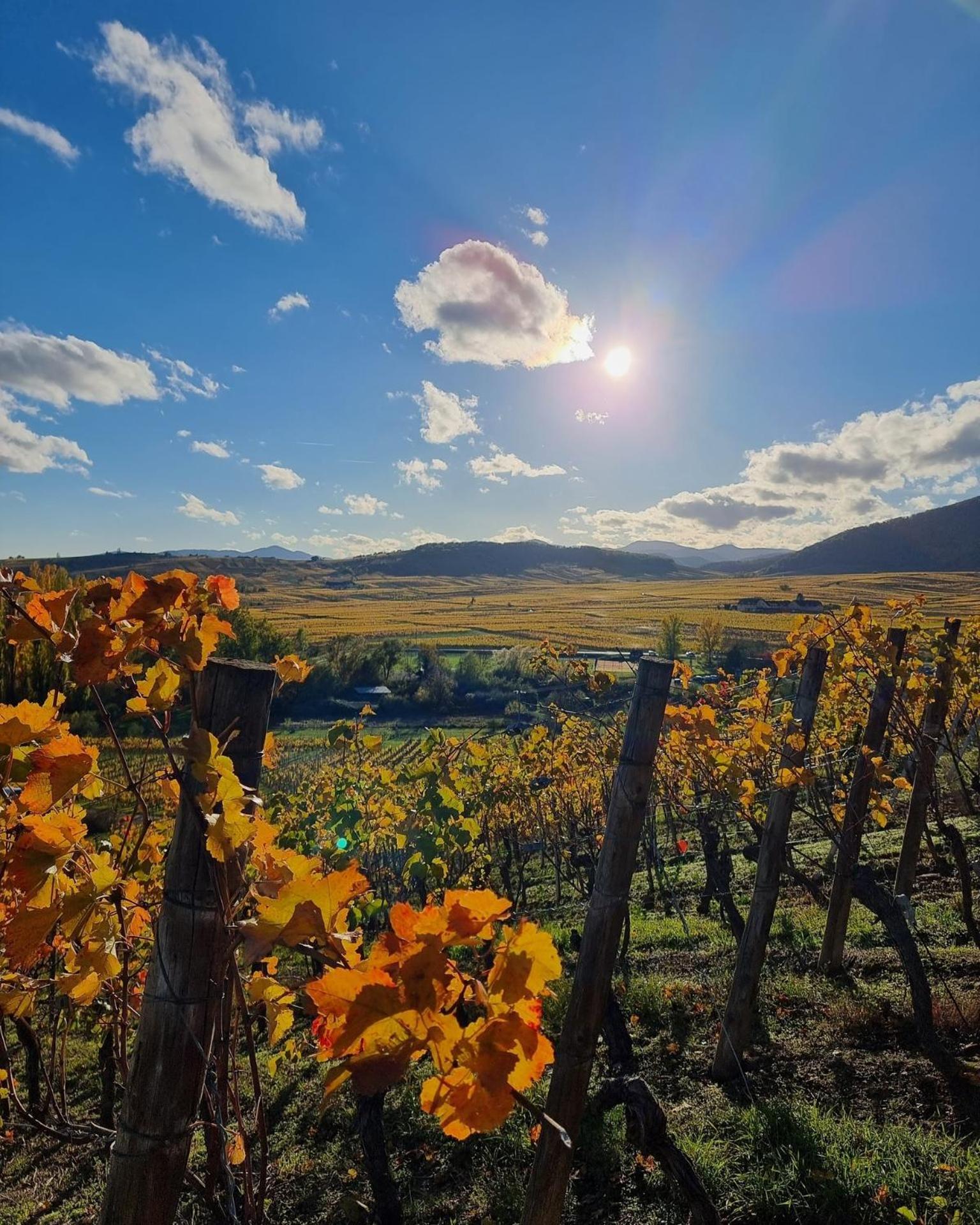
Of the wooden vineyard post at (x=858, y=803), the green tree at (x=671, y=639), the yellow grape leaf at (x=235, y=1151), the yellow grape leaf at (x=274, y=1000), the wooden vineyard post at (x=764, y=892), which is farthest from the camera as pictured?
the green tree at (x=671, y=639)

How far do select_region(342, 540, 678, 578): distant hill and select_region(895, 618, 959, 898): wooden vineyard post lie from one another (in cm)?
16064

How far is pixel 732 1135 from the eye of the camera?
3422 mm

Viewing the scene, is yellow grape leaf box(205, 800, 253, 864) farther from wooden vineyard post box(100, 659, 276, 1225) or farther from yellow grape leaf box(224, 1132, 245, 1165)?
yellow grape leaf box(224, 1132, 245, 1165)

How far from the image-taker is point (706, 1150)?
3225 millimetres

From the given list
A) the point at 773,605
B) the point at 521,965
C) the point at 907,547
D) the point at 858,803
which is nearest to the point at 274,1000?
the point at 521,965

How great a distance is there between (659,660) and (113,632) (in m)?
1.64

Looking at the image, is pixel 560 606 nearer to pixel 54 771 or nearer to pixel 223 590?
pixel 223 590

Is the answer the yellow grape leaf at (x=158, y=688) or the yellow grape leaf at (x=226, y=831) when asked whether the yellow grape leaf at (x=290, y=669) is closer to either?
the yellow grape leaf at (x=158, y=688)

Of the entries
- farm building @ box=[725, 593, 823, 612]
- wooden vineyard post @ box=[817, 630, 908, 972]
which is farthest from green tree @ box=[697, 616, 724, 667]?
wooden vineyard post @ box=[817, 630, 908, 972]

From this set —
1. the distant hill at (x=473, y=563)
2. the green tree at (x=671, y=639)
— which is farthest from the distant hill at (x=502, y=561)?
the green tree at (x=671, y=639)

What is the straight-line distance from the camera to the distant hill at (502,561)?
171250 millimetres

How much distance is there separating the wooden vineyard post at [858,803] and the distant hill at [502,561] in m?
161

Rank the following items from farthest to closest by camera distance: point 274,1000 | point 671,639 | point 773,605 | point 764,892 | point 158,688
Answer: point 773,605 → point 671,639 → point 764,892 → point 274,1000 → point 158,688

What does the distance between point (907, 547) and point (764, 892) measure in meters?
160
